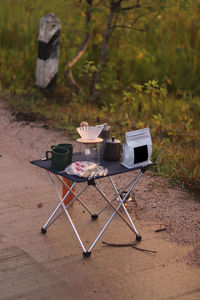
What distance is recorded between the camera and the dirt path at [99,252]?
380 centimetres

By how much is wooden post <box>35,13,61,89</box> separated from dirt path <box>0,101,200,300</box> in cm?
326

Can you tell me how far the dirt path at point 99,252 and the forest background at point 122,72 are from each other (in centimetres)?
124

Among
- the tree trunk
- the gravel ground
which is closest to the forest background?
the tree trunk

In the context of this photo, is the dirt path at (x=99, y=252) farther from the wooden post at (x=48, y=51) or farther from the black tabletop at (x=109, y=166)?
the wooden post at (x=48, y=51)

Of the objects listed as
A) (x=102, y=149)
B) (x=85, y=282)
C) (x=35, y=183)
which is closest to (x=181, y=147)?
(x=35, y=183)

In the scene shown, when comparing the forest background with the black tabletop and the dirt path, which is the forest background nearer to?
the dirt path

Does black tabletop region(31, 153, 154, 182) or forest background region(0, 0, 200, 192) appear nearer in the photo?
black tabletop region(31, 153, 154, 182)

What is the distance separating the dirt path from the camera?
12.5ft

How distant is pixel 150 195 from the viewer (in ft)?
18.6

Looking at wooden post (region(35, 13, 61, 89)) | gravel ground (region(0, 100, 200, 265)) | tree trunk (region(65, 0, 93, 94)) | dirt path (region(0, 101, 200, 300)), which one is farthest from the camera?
tree trunk (region(65, 0, 93, 94))

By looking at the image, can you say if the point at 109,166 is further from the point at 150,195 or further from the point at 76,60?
the point at 76,60

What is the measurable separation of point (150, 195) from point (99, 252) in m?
1.45

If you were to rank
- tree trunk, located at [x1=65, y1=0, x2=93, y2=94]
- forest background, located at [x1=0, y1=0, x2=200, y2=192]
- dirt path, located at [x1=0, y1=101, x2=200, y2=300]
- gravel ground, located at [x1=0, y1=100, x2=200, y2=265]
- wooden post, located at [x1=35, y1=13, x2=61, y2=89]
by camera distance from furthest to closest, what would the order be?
tree trunk, located at [x1=65, y1=0, x2=93, y2=94] < wooden post, located at [x1=35, y1=13, x2=61, y2=89] < forest background, located at [x1=0, y1=0, x2=200, y2=192] < gravel ground, located at [x1=0, y1=100, x2=200, y2=265] < dirt path, located at [x1=0, y1=101, x2=200, y2=300]

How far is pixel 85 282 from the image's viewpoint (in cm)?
387
